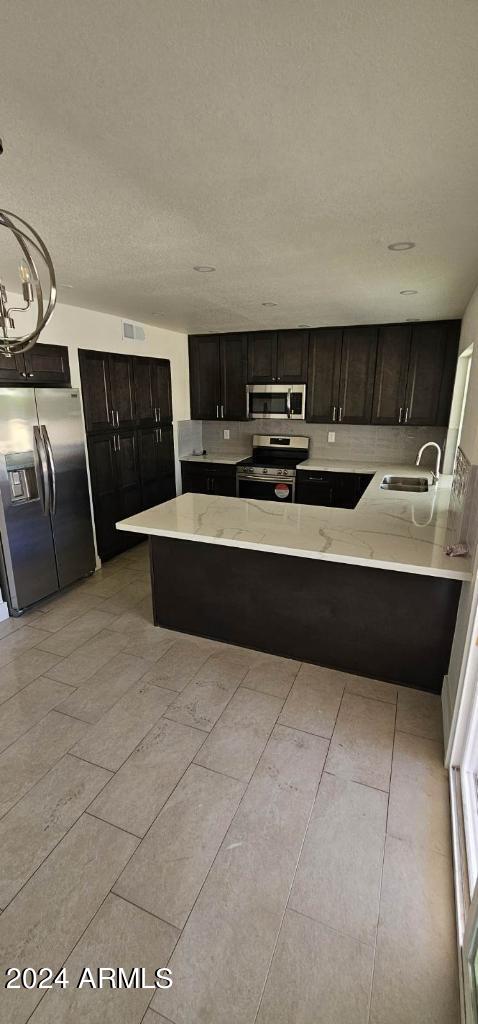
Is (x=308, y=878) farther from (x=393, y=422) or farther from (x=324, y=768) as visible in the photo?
(x=393, y=422)

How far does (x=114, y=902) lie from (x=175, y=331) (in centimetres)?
503

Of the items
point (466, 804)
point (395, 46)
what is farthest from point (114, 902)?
point (395, 46)

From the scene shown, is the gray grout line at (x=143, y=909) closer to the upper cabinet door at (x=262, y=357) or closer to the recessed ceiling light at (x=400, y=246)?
the recessed ceiling light at (x=400, y=246)

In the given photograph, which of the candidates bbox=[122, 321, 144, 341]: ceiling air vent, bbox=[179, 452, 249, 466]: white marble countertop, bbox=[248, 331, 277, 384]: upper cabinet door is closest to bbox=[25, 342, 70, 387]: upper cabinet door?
bbox=[122, 321, 144, 341]: ceiling air vent

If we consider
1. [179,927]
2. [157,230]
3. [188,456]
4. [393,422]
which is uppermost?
[157,230]

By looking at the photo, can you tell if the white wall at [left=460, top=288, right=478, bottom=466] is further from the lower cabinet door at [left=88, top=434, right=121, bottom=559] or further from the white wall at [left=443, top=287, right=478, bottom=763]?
the lower cabinet door at [left=88, top=434, right=121, bottom=559]

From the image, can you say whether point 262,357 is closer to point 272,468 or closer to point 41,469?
point 272,468

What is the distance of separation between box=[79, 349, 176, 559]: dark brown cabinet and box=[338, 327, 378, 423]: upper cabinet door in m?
1.97

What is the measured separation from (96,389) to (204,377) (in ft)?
5.75

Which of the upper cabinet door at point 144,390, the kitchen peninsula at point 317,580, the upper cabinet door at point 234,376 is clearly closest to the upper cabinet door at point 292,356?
the upper cabinet door at point 234,376

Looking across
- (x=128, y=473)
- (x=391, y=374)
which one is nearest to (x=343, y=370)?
(x=391, y=374)

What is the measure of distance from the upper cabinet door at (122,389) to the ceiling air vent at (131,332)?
7.8 inches

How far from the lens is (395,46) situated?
0.93 metres

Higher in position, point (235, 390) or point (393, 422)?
point (235, 390)
